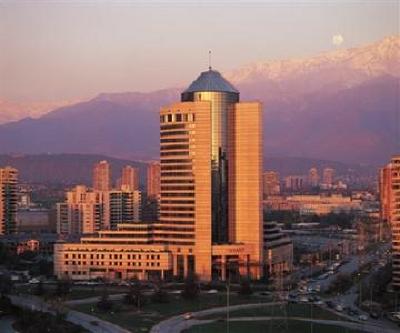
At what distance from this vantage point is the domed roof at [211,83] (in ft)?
51.9

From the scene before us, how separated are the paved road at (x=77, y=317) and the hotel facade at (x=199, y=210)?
2.58 meters

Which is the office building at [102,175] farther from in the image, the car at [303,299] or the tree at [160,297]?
the car at [303,299]

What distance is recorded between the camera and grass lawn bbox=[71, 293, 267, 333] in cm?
1066

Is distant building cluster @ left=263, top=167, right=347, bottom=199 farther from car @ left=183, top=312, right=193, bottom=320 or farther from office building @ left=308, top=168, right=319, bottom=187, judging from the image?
car @ left=183, top=312, right=193, bottom=320

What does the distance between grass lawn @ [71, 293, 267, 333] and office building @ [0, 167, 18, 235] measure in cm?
841

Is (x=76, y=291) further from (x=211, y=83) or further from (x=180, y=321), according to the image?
(x=211, y=83)

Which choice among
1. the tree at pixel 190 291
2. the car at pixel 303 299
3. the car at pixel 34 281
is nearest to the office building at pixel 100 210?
the car at pixel 34 281

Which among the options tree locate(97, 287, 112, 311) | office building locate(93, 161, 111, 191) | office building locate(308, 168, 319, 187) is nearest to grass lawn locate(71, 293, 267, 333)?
tree locate(97, 287, 112, 311)

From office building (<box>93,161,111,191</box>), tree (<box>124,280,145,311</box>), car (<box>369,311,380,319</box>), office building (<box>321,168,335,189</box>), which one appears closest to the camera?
car (<box>369,311,380,319</box>)

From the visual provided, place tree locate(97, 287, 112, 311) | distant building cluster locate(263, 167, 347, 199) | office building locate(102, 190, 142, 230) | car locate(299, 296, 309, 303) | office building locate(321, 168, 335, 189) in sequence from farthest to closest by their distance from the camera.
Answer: distant building cluster locate(263, 167, 347, 199) → office building locate(321, 168, 335, 189) → office building locate(102, 190, 142, 230) → car locate(299, 296, 309, 303) → tree locate(97, 287, 112, 311)

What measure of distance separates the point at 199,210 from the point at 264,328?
4.88 metres

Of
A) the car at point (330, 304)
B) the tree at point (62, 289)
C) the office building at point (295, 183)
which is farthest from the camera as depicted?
the office building at point (295, 183)

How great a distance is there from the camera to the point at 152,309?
11.7 metres

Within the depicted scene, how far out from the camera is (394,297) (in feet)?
39.1
